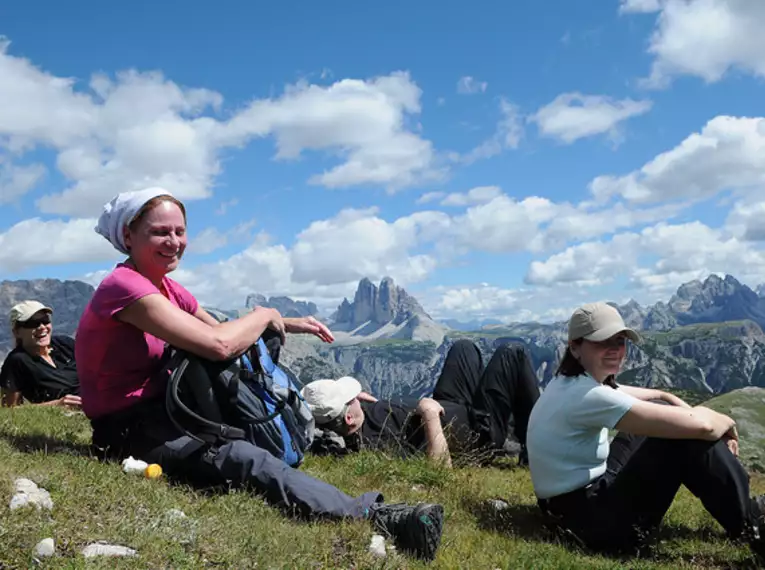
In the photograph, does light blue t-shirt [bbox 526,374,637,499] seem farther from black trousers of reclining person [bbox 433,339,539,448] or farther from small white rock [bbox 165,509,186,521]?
black trousers of reclining person [bbox 433,339,539,448]

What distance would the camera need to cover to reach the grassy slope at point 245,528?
15.9 ft

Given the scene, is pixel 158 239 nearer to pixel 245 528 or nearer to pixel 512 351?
pixel 245 528

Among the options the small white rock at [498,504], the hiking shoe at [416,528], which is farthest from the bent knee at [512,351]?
the hiking shoe at [416,528]

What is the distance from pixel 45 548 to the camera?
4.51 m

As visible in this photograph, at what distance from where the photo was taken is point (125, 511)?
5.44 m

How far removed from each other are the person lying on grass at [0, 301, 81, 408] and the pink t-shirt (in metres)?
6.21

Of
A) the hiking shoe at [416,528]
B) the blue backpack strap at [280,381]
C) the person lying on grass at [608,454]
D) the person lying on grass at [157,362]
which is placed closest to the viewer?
the hiking shoe at [416,528]

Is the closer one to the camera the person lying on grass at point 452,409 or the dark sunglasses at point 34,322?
the person lying on grass at point 452,409

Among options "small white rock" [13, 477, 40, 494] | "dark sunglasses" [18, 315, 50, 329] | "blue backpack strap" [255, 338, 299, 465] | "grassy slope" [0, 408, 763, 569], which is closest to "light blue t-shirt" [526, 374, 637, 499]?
"grassy slope" [0, 408, 763, 569]

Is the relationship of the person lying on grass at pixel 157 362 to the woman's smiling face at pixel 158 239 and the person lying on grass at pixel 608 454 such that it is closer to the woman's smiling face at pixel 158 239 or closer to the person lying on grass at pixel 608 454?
the woman's smiling face at pixel 158 239

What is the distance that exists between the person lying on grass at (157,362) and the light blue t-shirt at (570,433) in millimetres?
1765

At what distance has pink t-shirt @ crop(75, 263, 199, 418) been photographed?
6.70 metres

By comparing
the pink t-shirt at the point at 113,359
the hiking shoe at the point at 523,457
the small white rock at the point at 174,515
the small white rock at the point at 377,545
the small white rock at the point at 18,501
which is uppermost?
the pink t-shirt at the point at 113,359

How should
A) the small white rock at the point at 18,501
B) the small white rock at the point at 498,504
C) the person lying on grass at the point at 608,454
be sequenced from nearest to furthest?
1. the small white rock at the point at 18,501
2. the person lying on grass at the point at 608,454
3. the small white rock at the point at 498,504
